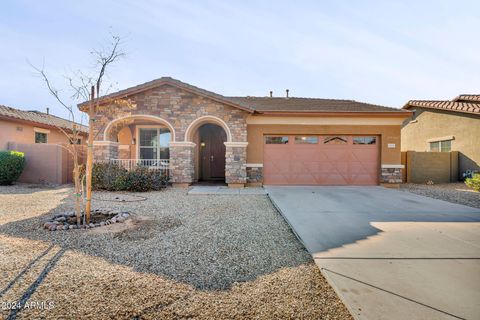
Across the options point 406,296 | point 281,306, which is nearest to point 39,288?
point 281,306

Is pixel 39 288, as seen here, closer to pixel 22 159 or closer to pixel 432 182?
pixel 22 159

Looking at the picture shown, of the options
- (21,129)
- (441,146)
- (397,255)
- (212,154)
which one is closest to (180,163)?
(212,154)

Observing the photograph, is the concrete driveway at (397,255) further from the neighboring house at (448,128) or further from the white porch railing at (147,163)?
the neighboring house at (448,128)

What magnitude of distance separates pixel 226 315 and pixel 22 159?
13.5 metres

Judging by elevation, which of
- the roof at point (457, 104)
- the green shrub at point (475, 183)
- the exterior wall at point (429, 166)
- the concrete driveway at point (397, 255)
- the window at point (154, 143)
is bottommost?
the concrete driveway at point (397, 255)

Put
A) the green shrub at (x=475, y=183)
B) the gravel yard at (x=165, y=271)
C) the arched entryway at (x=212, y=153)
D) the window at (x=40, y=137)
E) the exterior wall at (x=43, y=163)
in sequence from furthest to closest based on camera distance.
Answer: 1. the window at (x=40, y=137)
2. the arched entryway at (x=212, y=153)
3. the exterior wall at (x=43, y=163)
4. the green shrub at (x=475, y=183)
5. the gravel yard at (x=165, y=271)

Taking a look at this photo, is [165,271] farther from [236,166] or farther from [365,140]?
[365,140]

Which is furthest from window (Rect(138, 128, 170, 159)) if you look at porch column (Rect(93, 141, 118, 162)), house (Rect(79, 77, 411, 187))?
porch column (Rect(93, 141, 118, 162))

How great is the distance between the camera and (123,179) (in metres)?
9.32

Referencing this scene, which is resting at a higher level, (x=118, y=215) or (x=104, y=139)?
(x=104, y=139)

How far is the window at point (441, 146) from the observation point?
13992mm

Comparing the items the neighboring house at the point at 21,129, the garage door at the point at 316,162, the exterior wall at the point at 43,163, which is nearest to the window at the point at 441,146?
the garage door at the point at 316,162

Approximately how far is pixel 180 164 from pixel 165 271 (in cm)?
771

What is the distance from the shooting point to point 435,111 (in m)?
14.8
